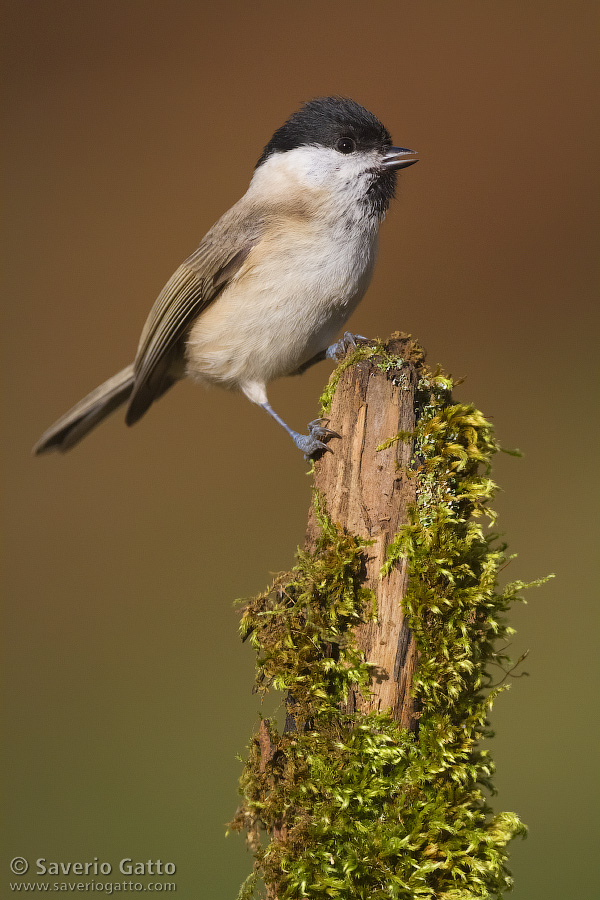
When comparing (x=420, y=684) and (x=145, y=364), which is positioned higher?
(x=145, y=364)

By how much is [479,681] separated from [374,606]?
0.22 metres

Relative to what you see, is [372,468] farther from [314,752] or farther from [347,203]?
[347,203]

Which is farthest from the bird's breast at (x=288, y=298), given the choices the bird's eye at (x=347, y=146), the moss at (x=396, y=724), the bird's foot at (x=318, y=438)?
the moss at (x=396, y=724)

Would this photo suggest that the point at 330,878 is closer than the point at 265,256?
Yes

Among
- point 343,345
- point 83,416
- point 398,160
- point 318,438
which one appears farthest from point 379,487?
point 83,416

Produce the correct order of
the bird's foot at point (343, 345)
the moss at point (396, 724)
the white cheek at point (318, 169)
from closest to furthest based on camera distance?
the moss at point (396, 724) < the bird's foot at point (343, 345) < the white cheek at point (318, 169)

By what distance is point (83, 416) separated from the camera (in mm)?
2369

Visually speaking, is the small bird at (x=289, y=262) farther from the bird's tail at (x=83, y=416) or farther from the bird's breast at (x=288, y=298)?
the bird's tail at (x=83, y=416)

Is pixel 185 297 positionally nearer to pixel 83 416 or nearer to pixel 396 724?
A: pixel 83 416

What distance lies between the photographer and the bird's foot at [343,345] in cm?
171

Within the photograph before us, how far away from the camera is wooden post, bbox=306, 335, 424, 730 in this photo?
111 cm

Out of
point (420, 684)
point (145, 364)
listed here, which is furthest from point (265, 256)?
point (420, 684)

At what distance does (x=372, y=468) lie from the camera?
1195mm

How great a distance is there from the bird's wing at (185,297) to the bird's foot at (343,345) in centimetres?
35
